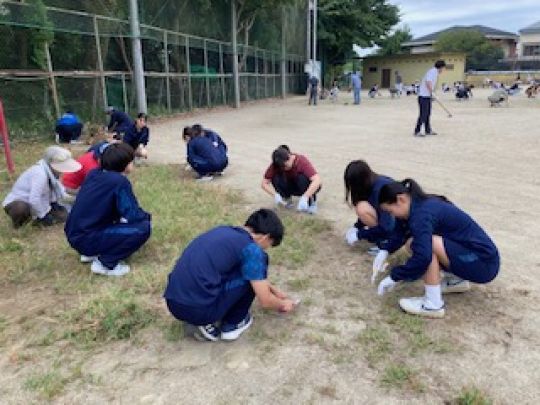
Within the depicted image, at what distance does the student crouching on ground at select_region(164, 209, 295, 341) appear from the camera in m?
2.40

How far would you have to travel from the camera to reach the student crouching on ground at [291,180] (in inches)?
178

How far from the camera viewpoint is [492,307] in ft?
9.77

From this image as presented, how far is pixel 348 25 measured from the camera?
32.4 metres

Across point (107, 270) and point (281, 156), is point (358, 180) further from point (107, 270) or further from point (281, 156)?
point (107, 270)

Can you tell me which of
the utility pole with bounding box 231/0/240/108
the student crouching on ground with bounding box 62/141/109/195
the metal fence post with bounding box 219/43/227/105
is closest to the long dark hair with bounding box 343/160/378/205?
the student crouching on ground with bounding box 62/141/109/195

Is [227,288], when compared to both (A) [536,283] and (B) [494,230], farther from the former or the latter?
(B) [494,230]

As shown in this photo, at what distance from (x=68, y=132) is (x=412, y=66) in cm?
3635

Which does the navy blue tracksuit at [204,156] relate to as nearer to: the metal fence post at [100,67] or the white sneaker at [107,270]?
the white sneaker at [107,270]

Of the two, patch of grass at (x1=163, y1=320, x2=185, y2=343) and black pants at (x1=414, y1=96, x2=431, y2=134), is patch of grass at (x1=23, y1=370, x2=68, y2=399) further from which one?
black pants at (x1=414, y1=96, x2=431, y2=134)

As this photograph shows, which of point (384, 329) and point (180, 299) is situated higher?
point (180, 299)

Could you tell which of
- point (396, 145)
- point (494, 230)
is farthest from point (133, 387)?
point (396, 145)

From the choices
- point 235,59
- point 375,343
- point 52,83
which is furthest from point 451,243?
point 235,59

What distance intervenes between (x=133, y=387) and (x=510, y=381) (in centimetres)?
179

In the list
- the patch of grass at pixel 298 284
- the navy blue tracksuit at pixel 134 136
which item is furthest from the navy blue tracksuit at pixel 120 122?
the patch of grass at pixel 298 284
